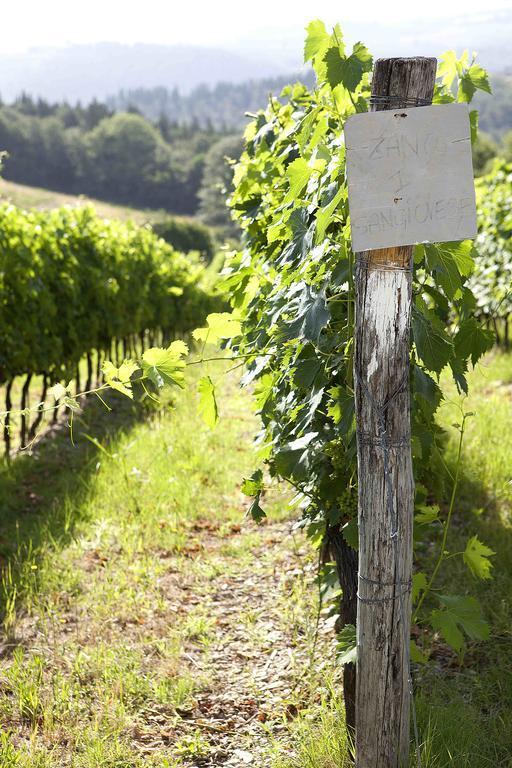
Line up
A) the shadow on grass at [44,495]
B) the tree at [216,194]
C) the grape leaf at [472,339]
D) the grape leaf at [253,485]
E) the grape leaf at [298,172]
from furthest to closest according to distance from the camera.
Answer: the tree at [216,194] → the shadow on grass at [44,495] → the grape leaf at [253,485] → the grape leaf at [472,339] → the grape leaf at [298,172]

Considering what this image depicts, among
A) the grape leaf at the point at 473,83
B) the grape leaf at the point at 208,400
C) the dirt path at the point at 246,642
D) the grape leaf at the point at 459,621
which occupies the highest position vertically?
the grape leaf at the point at 473,83

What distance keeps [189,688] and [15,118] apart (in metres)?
105

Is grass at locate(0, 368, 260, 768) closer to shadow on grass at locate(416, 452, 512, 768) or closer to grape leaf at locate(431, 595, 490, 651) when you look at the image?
shadow on grass at locate(416, 452, 512, 768)

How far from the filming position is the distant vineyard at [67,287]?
7.27 meters

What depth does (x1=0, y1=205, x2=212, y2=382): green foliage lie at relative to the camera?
727 cm

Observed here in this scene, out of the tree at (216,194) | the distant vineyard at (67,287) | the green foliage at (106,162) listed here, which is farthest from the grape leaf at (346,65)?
the green foliage at (106,162)

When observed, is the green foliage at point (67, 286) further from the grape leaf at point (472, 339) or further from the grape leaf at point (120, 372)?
the grape leaf at point (472, 339)

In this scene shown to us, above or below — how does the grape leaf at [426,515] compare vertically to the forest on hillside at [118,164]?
below

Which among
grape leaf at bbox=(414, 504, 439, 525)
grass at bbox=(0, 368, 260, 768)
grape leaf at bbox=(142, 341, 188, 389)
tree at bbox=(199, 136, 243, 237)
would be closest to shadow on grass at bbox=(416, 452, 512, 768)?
grape leaf at bbox=(414, 504, 439, 525)

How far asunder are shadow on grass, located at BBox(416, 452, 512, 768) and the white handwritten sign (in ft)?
5.59

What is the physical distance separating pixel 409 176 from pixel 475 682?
2.29 m

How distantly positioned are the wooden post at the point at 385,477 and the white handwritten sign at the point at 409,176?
0.11m

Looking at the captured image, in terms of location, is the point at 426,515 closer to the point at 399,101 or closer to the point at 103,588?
the point at 399,101

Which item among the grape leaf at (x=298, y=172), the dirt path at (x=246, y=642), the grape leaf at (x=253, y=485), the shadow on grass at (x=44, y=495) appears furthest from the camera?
the shadow on grass at (x=44, y=495)
